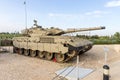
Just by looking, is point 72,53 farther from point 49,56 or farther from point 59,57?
point 49,56

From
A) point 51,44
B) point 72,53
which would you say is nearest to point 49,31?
point 51,44

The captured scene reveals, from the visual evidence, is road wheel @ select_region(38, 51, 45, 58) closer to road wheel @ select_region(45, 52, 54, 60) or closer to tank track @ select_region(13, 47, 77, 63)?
tank track @ select_region(13, 47, 77, 63)

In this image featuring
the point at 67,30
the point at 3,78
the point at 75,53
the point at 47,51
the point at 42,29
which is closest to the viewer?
the point at 3,78

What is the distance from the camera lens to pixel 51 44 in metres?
14.0

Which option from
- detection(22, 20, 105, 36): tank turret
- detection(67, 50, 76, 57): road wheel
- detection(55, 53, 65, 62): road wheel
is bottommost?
detection(55, 53, 65, 62): road wheel

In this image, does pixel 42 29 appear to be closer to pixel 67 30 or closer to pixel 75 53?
pixel 67 30

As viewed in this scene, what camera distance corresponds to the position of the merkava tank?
12.9m

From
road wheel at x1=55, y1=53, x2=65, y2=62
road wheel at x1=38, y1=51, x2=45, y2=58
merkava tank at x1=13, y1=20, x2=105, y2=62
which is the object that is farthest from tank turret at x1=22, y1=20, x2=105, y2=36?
road wheel at x1=55, y1=53, x2=65, y2=62

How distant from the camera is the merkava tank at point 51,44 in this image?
12.9 meters

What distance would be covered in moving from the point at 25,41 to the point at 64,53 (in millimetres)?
5562

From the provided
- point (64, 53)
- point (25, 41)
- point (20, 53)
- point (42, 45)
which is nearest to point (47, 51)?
point (42, 45)

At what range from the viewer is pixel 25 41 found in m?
17.2

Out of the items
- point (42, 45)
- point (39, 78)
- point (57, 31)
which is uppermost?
point (57, 31)

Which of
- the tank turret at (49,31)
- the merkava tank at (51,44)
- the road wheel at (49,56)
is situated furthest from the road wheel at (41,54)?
the tank turret at (49,31)
